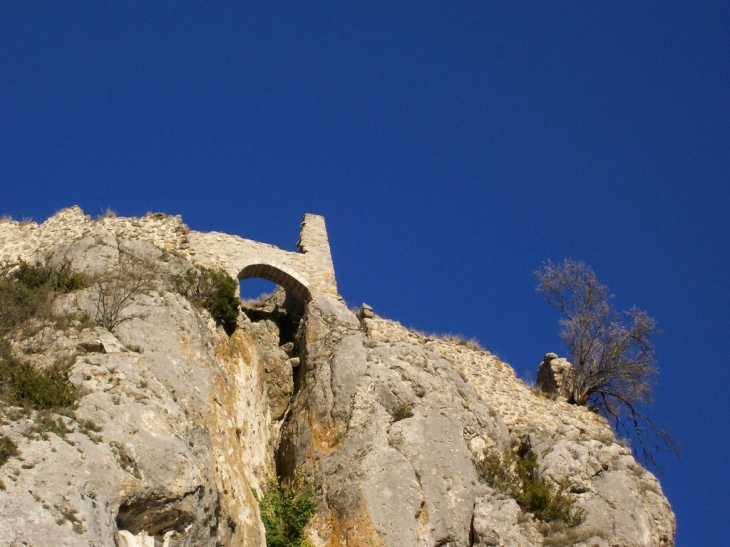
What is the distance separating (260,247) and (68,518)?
45.8 ft

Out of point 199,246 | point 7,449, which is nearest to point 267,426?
point 199,246

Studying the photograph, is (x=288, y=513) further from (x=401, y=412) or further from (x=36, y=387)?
(x=36, y=387)

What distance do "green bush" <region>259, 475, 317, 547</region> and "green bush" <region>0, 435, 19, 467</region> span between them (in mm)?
7166

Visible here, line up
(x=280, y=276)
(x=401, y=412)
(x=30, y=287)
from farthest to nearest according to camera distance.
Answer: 1. (x=280, y=276)
2. (x=401, y=412)
3. (x=30, y=287)

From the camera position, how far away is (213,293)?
77.7 feet

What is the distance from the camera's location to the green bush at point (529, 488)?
21.7 meters

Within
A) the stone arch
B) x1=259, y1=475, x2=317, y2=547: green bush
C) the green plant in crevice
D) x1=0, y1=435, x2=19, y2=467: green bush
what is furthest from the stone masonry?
x1=0, y1=435, x2=19, y2=467: green bush

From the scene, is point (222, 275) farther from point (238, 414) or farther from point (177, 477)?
point (177, 477)

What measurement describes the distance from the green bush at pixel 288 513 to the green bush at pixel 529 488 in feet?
13.5

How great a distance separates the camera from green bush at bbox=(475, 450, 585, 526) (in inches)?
854

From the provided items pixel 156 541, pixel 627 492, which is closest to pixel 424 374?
pixel 627 492

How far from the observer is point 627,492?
73.2 feet

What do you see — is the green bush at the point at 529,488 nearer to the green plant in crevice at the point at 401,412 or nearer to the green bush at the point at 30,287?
the green plant in crevice at the point at 401,412

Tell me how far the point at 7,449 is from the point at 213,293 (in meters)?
9.63
